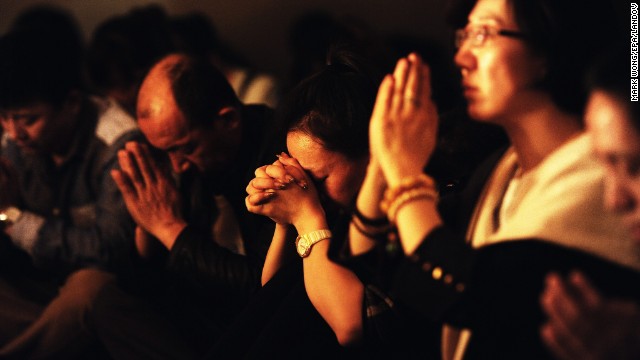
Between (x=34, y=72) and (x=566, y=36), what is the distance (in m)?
1.53

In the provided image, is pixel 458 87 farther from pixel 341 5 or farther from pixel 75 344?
pixel 75 344

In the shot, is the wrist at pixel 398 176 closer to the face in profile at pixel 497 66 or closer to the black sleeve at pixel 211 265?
the face in profile at pixel 497 66

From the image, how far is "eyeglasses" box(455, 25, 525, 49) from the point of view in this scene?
37.7 inches

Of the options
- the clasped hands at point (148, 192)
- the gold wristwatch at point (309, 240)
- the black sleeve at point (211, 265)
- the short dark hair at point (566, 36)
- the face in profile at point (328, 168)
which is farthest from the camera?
the clasped hands at point (148, 192)

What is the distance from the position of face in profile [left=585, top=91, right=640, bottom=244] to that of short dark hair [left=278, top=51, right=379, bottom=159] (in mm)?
572

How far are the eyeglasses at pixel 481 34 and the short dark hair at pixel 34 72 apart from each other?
1.36 metres

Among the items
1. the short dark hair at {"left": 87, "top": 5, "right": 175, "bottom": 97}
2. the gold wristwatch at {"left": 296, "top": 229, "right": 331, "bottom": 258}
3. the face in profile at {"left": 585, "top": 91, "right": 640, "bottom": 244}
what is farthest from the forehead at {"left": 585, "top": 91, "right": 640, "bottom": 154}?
the short dark hair at {"left": 87, "top": 5, "right": 175, "bottom": 97}

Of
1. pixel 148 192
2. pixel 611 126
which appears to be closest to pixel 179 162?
pixel 148 192

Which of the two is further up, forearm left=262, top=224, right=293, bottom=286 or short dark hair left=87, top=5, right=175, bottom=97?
forearm left=262, top=224, right=293, bottom=286

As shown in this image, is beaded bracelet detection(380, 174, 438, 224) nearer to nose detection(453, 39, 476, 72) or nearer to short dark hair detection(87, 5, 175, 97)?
nose detection(453, 39, 476, 72)

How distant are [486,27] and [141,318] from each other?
110cm

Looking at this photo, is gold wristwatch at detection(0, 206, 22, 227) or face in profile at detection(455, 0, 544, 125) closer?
face in profile at detection(455, 0, 544, 125)

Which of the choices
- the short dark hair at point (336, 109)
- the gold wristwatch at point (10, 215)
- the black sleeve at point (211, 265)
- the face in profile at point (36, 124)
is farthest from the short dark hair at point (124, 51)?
the short dark hair at point (336, 109)

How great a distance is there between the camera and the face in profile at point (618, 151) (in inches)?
31.6
